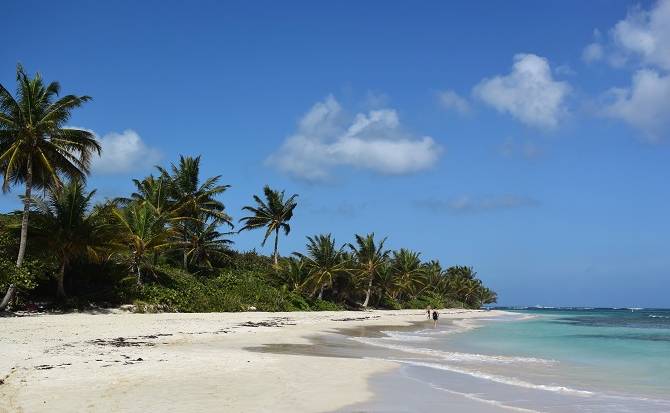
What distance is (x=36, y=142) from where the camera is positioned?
22.4 metres

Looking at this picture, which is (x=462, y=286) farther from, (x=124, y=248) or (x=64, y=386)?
(x=64, y=386)

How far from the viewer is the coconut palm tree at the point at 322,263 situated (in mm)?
44531

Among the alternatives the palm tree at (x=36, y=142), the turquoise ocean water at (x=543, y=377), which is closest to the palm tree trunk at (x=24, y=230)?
the palm tree at (x=36, y=142)

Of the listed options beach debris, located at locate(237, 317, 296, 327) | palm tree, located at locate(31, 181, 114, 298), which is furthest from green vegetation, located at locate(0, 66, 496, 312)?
beach debris, located at locate(237, 317, 296, 327)

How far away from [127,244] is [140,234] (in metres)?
0.91

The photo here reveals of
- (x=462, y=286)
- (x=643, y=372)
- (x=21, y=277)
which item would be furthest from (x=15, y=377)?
(x=462, y=286)

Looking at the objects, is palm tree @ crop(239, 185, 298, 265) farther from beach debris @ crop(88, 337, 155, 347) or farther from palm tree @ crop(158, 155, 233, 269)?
beach debris @ crop(88, 337, 155, 347)

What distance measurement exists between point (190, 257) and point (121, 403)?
32369 mm

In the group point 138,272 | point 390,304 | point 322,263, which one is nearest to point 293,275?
→ point 322,263

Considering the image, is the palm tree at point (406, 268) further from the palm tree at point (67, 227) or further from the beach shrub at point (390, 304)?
the palm tree at point (67, 227)

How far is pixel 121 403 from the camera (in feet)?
24.2

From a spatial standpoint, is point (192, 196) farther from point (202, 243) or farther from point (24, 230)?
point (24, 230)

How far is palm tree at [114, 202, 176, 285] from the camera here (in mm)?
28359

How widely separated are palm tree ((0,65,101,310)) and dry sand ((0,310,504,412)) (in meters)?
7.58
